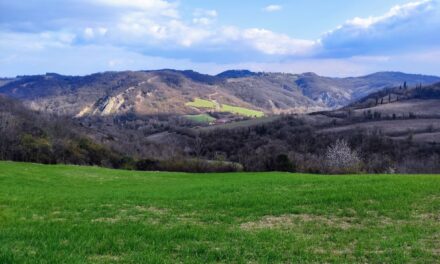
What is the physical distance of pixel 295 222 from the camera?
51.5ft

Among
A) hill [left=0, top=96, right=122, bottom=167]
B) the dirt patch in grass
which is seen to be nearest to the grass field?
the dirt patch in grass

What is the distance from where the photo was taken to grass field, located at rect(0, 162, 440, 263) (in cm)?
1114

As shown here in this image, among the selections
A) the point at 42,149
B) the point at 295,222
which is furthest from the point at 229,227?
the point at 42,149

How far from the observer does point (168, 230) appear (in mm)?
13969

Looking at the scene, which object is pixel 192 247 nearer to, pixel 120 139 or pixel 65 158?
pixel 65 158

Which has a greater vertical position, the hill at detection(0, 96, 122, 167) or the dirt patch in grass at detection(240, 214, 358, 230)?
the dirt patch in grass at detection(240, 214, 358, 230)

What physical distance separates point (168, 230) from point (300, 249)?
421 cm

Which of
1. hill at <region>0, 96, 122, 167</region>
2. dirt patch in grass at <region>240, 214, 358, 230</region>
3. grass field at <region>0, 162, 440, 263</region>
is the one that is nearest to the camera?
grass field at <region>0, 162, 440, 263</region>

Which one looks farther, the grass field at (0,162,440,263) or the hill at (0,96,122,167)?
the hill at (0,96,122,167)

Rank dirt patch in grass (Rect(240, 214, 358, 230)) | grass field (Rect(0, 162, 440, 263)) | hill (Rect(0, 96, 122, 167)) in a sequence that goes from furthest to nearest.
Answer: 1. hill (Rect(0, 96, 122, 167))
2. dirt patch in grass (Rect(240, 214, 358, 230))
3. grass field (Rect(0, 162, 440, 263))

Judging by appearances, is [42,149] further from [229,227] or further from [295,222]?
[295,222]

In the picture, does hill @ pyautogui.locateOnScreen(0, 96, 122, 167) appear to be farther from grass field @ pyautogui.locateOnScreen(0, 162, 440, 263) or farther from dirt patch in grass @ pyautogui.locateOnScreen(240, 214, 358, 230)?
dirt patch in grass @ pyautogui.locateOnScreen(240, 214, 358, 230)

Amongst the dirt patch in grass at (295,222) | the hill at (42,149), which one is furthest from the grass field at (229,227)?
the hill at (42,149)

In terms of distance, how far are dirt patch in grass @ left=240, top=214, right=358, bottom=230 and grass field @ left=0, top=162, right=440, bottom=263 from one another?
1.3 inches
